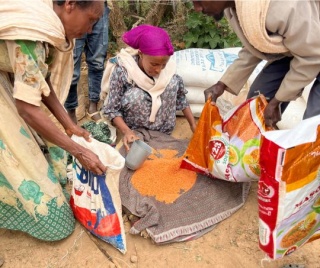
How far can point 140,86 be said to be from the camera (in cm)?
281

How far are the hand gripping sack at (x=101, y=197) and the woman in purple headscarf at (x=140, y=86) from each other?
69 cm

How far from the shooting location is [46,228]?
2088 millimetres

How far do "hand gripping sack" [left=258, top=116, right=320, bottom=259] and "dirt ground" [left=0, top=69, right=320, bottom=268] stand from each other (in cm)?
40

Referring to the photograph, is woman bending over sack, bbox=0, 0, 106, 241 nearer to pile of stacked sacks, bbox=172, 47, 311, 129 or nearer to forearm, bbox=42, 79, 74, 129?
Result: forearm, bbox=42, 79, 74, 129

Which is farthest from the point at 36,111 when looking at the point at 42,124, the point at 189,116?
the point at 189,116

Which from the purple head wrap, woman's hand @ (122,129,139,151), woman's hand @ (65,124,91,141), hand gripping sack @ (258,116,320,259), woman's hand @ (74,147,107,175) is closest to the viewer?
hand gripping sack @ (258,116,320,259)

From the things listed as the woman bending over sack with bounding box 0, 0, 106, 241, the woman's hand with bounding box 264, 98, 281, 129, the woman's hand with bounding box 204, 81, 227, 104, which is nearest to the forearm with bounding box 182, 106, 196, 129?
the woman's hand with bounding box 204, 81, 227, 104

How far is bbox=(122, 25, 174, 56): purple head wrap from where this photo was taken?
2.59 meters

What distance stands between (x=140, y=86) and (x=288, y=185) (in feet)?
5.10

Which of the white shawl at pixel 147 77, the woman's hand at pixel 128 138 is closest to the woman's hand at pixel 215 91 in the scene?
the white shawl at pixel 147 77

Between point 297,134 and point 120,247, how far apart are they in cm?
115

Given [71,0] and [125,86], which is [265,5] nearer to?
[71,0]

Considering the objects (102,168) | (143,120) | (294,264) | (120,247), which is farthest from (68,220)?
(294,264)

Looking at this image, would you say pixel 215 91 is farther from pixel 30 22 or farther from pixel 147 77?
pixel 30 22
